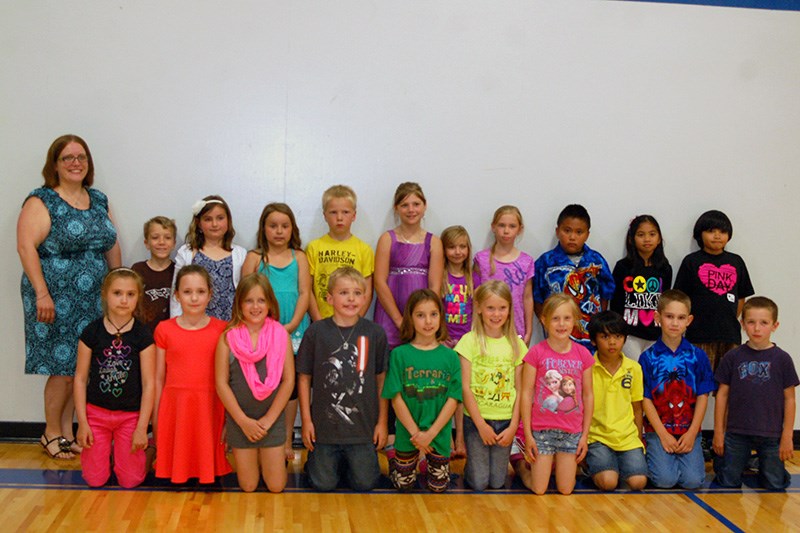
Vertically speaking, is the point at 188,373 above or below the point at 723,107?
below

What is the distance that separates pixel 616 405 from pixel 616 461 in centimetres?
29

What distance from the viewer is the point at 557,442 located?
156 inches

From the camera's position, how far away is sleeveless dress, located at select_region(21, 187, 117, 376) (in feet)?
14.0

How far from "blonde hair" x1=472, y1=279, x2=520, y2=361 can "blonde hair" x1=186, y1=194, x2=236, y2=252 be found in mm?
1430

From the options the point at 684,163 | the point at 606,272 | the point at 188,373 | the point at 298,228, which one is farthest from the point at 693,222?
the point at 188,373

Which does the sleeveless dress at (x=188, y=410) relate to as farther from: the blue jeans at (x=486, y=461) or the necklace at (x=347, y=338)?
the blue jeans at (x=486, y=461)

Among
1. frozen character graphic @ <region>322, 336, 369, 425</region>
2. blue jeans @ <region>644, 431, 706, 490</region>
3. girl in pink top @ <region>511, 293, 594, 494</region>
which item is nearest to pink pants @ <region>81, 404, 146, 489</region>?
frozen character graphic @ <region>322, 336, 369, 425</region>

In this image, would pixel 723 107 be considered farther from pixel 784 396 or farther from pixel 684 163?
pixel 784 396

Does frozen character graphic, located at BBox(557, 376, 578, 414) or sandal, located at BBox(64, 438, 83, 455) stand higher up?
frozen character graphic, located at BBox(557, 376, 578, 414)

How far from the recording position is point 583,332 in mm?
4586

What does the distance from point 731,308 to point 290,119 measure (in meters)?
2.85

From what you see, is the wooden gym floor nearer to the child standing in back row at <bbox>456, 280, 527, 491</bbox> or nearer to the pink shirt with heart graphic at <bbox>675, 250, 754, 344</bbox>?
the child standing in back row at <bbox>456, 280, 527, 491</bbox>

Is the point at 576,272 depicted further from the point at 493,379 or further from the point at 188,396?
the point at 188,396

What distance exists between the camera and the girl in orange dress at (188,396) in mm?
3785
